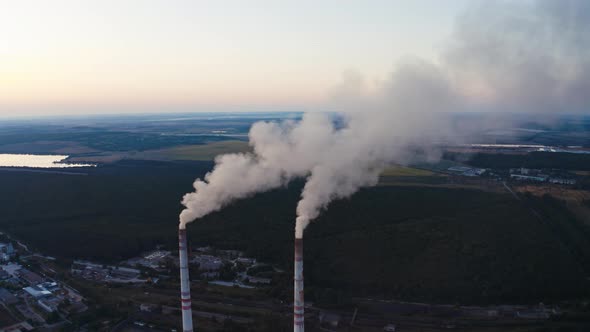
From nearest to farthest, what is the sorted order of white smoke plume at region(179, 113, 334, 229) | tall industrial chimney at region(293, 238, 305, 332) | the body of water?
tall industrial chimney at region(293, 238, 305, 332) → white smoke plume at region(179, 113, 334, 229) → the body of water

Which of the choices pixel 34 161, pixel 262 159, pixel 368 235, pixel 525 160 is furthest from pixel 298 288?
pixel 34 161

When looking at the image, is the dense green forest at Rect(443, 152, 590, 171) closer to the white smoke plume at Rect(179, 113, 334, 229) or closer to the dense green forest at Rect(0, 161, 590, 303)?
the dense green forest at Rect(0, 161, 590, 303)

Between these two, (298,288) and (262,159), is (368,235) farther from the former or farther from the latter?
(298,288)

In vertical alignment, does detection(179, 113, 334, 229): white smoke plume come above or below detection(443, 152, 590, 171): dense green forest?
above

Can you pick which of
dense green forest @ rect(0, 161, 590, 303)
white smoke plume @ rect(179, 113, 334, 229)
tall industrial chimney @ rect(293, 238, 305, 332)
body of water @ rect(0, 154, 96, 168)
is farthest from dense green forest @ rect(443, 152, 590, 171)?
body of water @ rect(0, 154, 96, 168)

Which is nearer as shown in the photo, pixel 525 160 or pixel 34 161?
pixel 525 160

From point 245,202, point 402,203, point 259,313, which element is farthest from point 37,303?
point 402,203

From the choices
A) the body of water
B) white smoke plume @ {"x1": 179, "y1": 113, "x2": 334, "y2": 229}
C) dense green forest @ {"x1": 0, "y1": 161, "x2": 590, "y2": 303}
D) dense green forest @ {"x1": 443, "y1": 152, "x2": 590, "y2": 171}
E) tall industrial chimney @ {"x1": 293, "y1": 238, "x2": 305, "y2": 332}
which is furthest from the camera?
the body of water
